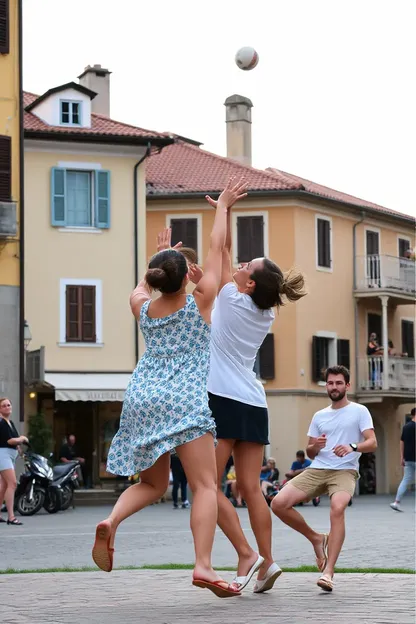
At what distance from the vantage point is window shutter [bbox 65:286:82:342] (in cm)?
4091

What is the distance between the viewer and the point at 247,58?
107ft

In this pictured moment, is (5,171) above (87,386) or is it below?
above

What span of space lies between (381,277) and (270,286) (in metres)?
44.2

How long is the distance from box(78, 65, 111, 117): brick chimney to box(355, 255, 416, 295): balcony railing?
36.2 ft

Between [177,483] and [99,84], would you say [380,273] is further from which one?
[177,483]

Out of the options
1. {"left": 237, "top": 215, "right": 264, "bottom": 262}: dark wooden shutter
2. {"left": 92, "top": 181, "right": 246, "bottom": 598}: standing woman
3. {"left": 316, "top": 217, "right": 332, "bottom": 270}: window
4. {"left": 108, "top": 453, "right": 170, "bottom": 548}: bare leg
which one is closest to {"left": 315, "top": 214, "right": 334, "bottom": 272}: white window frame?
{"left": 316, "top": 217, "right": 332, "bottom": 270}: window

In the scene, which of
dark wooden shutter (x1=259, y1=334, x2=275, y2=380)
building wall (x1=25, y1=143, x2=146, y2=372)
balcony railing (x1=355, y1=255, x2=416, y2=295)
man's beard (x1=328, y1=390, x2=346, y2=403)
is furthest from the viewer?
balcony railing (x1=355, y1=255, x2=416, y2=295)

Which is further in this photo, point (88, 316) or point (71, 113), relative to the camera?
point (71, 113)

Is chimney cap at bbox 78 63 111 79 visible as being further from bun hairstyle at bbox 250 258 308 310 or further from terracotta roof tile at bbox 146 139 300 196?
bun hairstyle at bbox 250 258 308 310

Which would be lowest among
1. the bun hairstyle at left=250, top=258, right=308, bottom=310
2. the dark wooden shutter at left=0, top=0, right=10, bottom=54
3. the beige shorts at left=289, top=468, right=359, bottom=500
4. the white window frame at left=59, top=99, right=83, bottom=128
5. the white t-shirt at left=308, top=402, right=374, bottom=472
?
the beige shorts at left=289, top=468, right=359, bottom=500

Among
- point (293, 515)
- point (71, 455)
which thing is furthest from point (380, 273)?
point (293, 515)

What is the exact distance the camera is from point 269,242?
49.4m

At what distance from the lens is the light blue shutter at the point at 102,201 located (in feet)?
134

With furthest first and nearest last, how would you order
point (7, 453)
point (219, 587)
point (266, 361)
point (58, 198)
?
point (266, 361) < point (58, 198) < point (7, 453) < point (219, 587)
